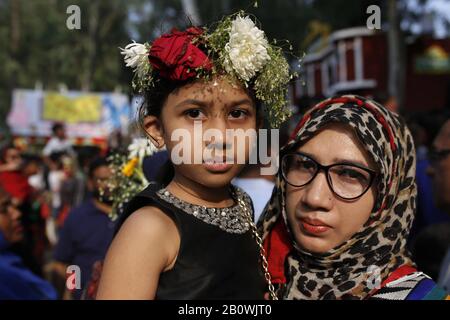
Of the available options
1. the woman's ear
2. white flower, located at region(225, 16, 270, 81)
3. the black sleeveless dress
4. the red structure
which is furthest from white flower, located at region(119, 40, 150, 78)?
the red structure

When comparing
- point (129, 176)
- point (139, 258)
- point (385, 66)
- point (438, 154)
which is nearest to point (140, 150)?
point (129, 176)

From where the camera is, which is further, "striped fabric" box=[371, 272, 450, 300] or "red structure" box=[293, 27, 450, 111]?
"red structure" box=[293, 27, 450, 111]

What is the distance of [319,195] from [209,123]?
54cm

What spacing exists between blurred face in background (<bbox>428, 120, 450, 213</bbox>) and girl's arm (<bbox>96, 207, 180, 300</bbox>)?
2.40 meters

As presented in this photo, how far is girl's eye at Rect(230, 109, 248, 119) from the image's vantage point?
206 cm

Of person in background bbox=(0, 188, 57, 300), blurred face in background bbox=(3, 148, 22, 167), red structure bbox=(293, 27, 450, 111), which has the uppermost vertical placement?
red structure bbox=(293, 27, 450, 111)

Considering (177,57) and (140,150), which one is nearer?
(177,57)

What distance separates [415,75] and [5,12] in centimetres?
2789

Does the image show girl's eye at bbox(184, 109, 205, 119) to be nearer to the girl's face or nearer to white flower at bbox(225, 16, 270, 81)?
the girl's face

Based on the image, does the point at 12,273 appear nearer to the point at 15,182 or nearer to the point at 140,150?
the point at 140,150

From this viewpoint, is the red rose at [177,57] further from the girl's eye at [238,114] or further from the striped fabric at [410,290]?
the striped fabric at [410,290]

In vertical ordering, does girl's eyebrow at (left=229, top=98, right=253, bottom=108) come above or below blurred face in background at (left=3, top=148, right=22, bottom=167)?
above

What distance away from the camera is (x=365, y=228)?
7.61 ft

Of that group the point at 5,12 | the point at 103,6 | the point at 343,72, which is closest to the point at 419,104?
the point at 343,72
